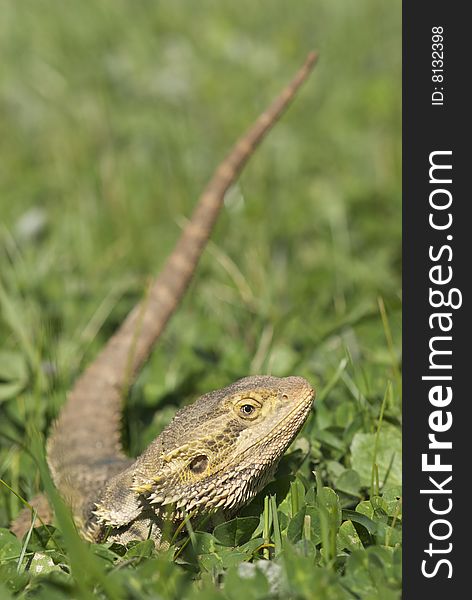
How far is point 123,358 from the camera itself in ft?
12.9

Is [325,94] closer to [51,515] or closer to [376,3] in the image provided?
[376,3]

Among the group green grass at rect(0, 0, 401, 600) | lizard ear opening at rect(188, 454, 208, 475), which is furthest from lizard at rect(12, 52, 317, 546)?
green grass at rect(0, 0, 401, 600)

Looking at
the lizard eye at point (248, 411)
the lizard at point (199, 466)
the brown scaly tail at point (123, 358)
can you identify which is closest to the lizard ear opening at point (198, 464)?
the lizard at point (199, 466)

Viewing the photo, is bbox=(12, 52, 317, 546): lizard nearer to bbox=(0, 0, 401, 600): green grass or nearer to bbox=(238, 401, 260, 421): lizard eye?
bbox=(238, 401, 260, 421): lizard eye

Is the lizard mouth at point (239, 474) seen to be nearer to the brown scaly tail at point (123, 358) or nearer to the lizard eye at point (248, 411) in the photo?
the lizard eye at point (248, 411)

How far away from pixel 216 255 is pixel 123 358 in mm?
1125

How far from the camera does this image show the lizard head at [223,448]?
2.85 metres

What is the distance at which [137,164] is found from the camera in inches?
268

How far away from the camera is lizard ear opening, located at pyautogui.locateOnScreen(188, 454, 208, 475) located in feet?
9.38

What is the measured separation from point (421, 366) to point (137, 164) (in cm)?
421

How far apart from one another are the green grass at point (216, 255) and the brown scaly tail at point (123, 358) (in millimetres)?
143

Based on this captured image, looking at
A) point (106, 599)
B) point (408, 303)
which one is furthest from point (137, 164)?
point (106, 599)

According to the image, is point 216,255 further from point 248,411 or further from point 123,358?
point 248,411

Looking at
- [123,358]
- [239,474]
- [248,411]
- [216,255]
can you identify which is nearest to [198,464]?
[239,474]
